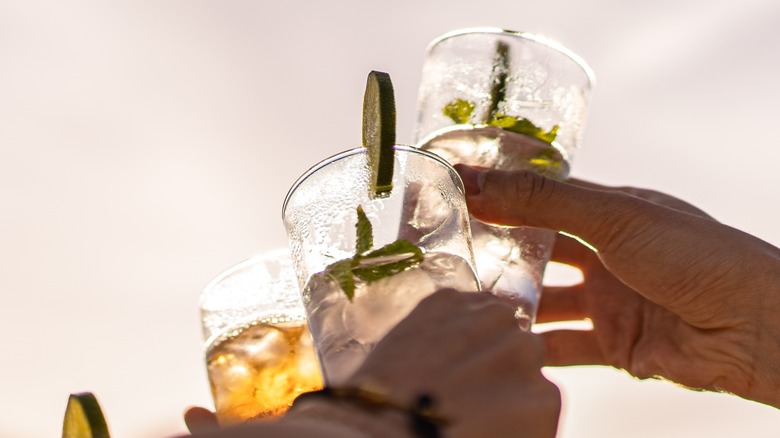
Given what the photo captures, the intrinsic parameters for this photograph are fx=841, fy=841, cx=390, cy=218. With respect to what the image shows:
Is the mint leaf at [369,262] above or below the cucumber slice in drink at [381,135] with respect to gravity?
below

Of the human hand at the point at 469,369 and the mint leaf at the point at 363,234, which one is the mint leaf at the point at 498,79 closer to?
the mint leaf at the point at 363,234

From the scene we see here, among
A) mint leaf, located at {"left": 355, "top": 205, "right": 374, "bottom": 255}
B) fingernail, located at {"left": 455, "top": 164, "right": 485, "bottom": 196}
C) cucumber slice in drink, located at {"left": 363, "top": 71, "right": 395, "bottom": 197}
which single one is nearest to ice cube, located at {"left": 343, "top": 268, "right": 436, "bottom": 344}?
mint leaf, located at {"left": 355, "top": 205, "right": 374, "bottom": 255}

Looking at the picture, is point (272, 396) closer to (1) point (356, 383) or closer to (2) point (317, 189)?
(2) point (317, 189)

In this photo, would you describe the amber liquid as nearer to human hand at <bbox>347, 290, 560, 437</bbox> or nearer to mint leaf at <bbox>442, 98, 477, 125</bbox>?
mint leaf at <bbox>442, 98, 477, 125</bbox>

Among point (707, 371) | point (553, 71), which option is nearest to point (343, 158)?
point (553, 71)

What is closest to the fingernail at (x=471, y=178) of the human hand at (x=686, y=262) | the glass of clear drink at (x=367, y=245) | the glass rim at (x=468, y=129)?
the human hand at (x=686, y=262)

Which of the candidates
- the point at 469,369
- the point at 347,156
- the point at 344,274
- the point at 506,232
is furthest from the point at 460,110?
the point at 469,369
